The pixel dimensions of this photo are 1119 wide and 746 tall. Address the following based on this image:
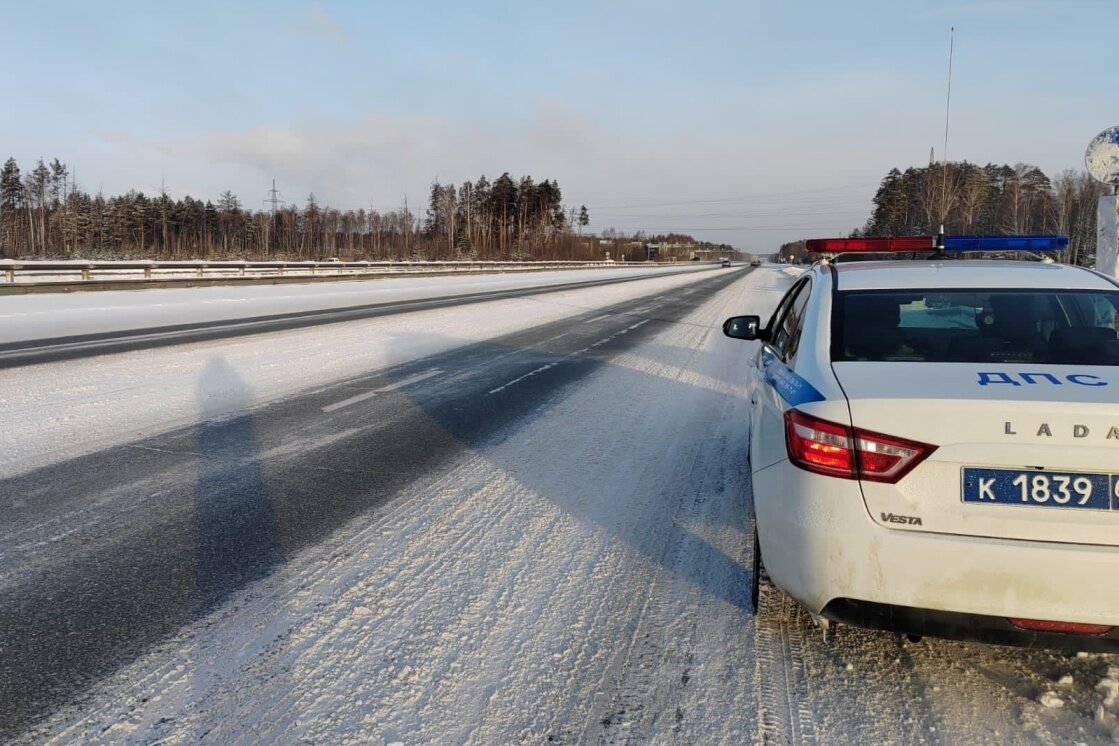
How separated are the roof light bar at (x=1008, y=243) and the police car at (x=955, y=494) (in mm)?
1955

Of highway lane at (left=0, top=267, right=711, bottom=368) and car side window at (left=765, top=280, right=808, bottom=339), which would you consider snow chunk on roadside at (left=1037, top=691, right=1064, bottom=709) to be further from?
highway lane at (left=0, top=267, right=711, bottom=368)

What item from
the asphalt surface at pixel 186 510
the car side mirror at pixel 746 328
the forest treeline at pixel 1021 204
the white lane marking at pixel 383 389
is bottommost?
the asphalt surface at pixel 186 510

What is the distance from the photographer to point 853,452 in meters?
2.68

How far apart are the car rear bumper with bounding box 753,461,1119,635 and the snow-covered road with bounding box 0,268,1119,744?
410 millimetres

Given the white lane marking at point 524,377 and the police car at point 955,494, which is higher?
the police car at point 955,494

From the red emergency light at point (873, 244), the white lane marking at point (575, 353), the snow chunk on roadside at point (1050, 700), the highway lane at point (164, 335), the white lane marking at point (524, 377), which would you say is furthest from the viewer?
the highway lane at point (164, 335)

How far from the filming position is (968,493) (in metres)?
2.58

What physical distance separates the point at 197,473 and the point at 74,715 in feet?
10.2

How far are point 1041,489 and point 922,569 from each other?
47 centimetres

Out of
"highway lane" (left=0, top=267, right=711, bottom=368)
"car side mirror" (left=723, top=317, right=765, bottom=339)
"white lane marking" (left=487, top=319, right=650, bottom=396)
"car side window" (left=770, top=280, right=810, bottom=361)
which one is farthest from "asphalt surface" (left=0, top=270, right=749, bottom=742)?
"highway lane" (left=0, top=267, right=711, bottom=368)

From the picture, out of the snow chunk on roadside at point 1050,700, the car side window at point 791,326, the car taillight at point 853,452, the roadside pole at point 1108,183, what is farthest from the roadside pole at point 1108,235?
the car taillight at point 853,452

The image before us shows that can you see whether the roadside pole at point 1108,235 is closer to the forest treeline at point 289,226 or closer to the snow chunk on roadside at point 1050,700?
the snow chunk on roadside at point 1050,700

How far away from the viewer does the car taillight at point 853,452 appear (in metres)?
2.62

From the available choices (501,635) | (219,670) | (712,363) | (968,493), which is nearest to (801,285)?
(968,493)
